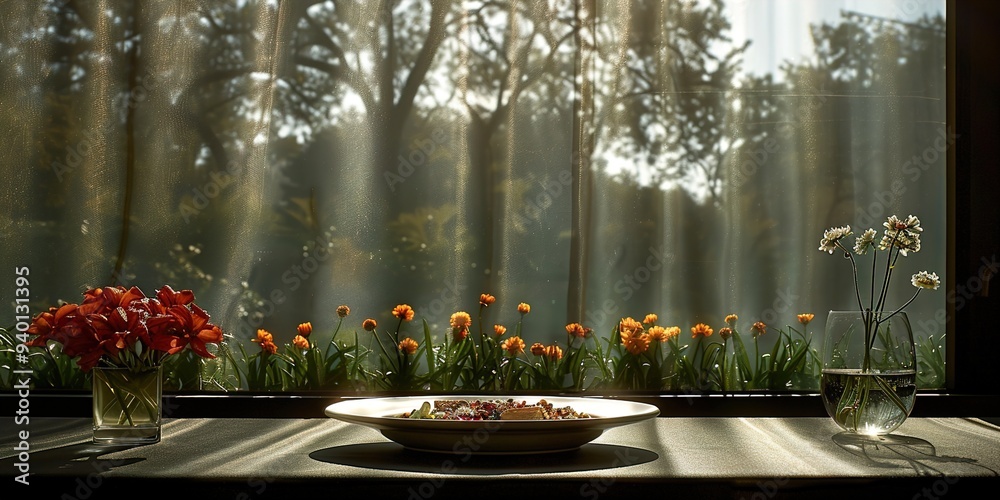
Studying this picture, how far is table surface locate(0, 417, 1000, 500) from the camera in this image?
1020 millimetres

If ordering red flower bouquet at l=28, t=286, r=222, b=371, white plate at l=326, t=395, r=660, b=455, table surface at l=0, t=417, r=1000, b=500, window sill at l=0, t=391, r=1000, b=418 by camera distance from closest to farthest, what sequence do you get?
table surface at l=0, t=417, r=1000, b=500 → white plate at l=326, t=395, r=660, b=455 → red flower bouquet at l=28, t=286, r=222, b=371 → window sill at l=0, t=391, r=1000, b=418

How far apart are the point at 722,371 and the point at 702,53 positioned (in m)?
0.62

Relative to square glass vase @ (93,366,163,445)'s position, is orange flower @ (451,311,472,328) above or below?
above

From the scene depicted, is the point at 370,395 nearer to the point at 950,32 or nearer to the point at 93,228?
the point at 93,228

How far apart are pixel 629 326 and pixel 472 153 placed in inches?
17.9

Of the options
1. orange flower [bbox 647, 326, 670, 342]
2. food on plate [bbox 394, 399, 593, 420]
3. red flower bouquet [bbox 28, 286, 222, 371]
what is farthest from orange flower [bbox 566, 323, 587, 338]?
red flower bouquet [bbox 28, 286, 222, 371]

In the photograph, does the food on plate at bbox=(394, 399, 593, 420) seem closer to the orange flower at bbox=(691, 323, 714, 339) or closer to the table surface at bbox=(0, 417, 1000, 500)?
the table surface at bbox=(0, 417, 1000, 500)

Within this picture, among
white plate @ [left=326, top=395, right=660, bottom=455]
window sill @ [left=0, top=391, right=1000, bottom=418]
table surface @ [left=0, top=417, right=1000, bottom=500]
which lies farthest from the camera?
window sill @ [left=0, top=391, right=1000, bottom=418]

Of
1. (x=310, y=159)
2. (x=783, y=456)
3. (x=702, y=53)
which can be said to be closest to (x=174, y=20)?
(x=310, y=159)

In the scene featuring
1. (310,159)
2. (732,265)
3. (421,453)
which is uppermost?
(310,159)

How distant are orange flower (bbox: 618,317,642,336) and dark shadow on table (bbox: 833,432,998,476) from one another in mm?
457

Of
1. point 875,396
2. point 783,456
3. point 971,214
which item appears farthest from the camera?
point 971,214

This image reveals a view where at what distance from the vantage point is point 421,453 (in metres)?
1.22

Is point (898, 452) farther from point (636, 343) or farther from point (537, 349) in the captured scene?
point (537, 349)
